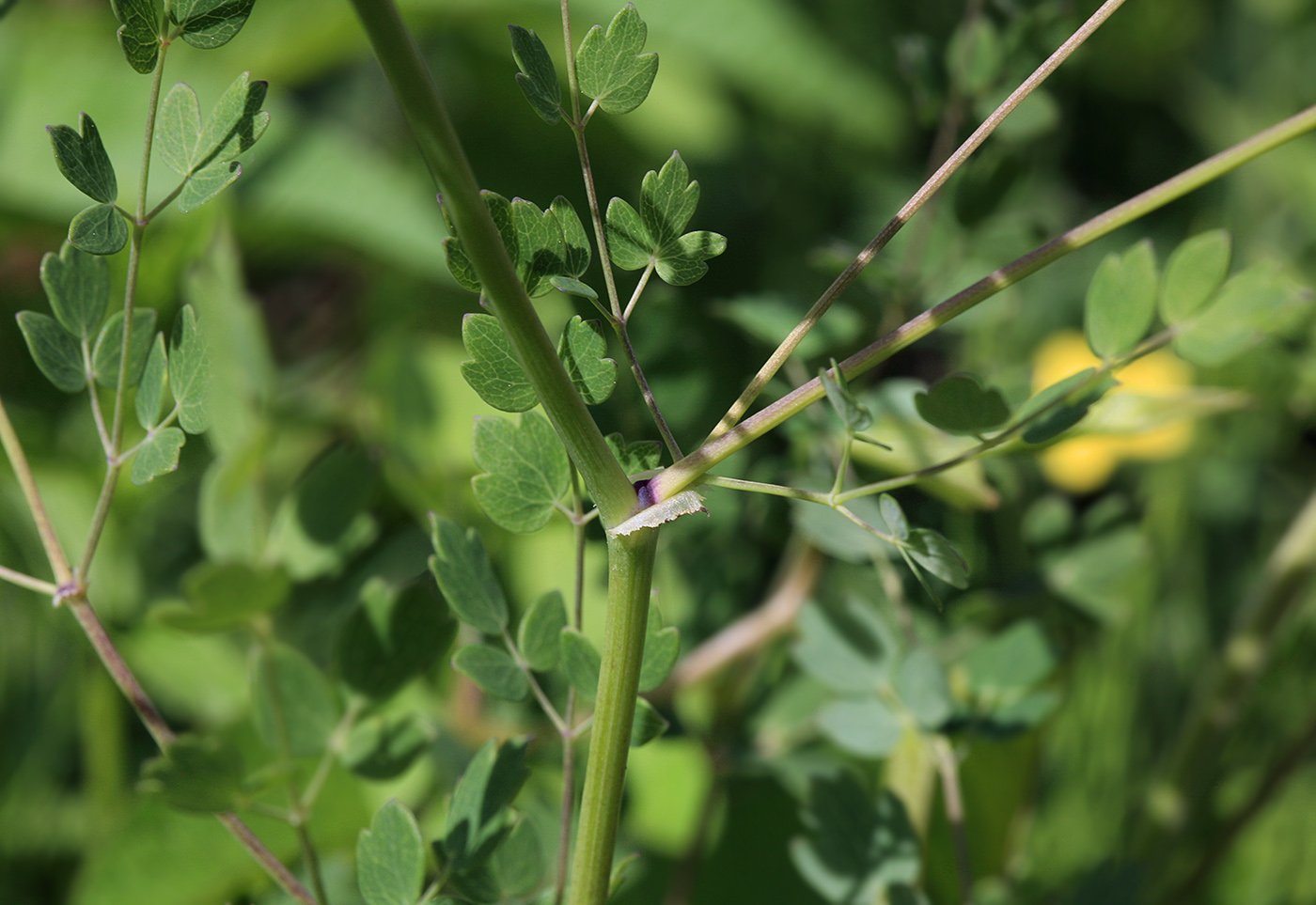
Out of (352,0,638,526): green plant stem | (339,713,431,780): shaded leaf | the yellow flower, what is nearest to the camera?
(352,0,638,526): green plant stem

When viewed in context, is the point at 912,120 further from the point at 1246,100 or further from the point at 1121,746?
the point at 1121,746

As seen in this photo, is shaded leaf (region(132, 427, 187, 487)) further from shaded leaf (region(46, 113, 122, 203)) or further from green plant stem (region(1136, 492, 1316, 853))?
green plant stem (region(1136, 492, 1316, 853))

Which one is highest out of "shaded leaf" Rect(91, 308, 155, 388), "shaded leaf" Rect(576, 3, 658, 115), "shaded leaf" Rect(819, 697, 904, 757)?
"shaded leaf" Rect(576, 3, 658, 115)

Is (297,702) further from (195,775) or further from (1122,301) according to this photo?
(1122,301)

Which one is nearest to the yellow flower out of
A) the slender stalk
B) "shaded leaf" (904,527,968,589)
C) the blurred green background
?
the blurred green background

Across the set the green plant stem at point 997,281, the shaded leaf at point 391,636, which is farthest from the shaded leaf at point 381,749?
the green plant stem at point 997,281

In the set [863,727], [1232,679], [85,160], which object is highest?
[85,160]

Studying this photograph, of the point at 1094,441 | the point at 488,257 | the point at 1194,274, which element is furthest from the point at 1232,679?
the point at 488,257
